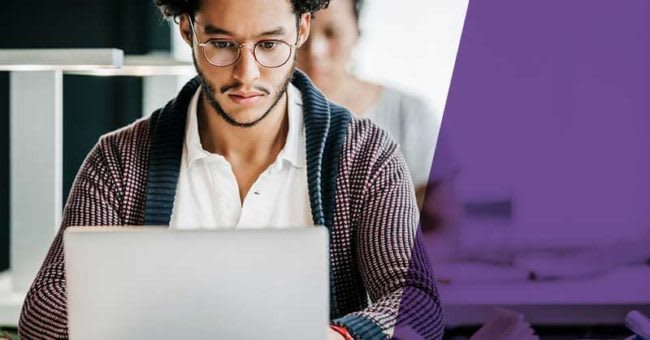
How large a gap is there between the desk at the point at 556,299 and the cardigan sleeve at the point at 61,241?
1226 millimetres

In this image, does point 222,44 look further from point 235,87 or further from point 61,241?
point 61,241

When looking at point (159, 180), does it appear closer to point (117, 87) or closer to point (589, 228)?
point (117, 87)

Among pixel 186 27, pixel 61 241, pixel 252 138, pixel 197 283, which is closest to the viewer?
pixel 197 283

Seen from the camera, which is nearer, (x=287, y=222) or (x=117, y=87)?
(x=287, y=222)

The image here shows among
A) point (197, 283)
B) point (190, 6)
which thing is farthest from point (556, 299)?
point (197, 283)

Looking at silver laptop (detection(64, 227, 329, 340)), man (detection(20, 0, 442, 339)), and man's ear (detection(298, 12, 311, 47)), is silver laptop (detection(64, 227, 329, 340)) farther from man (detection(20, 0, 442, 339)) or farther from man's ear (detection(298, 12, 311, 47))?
man's ear (detection(298, 12, 311, 47))

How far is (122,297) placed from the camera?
80cm

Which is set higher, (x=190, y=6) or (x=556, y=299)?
(x=190, y=6)

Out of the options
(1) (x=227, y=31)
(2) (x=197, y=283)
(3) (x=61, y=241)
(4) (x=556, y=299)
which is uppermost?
(1) (x=227, y=31)

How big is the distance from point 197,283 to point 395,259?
59 cm

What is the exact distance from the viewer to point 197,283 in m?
0.80

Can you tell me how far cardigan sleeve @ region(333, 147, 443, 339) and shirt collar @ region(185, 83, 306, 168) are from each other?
0.16 m

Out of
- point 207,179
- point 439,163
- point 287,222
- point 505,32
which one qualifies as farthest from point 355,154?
point 505,32

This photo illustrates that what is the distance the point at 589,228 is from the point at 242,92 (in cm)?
169
